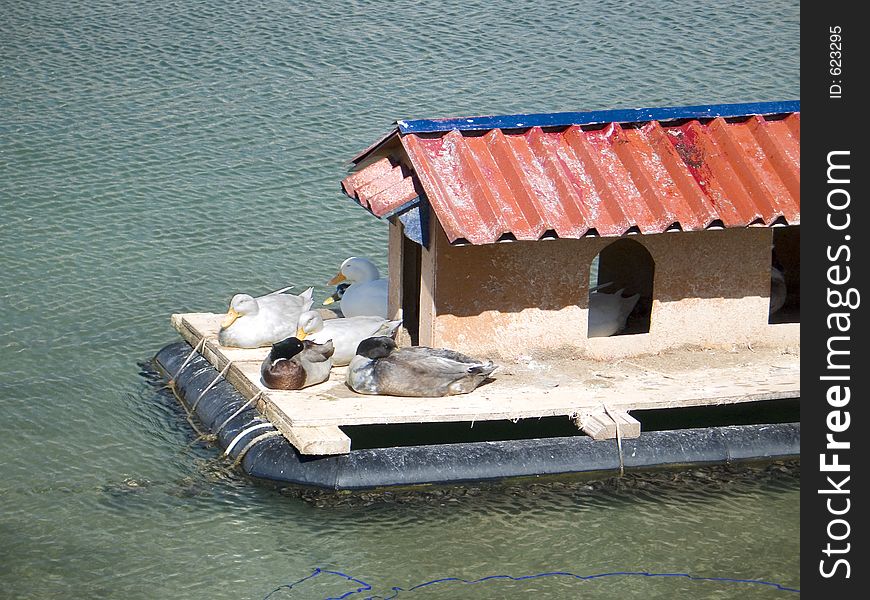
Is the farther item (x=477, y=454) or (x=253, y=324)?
(x=253, y=324)

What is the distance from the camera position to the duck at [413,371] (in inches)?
392

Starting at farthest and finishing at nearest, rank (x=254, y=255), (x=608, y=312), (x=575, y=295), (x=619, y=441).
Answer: (x=254, y=255) < (x=608, y=312) < (x=575, y=295) < (x=619, y=441)

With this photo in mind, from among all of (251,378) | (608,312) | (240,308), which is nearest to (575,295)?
(608,312)

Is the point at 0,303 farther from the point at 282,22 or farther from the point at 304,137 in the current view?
the point at 282,22

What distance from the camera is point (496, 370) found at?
33.9ft

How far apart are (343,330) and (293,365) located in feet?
2.39

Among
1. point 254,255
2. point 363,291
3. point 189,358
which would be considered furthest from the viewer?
point 254,255

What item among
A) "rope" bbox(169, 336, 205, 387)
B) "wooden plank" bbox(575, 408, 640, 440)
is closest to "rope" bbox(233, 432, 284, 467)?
"rope" bbox(169, 336, 205, 387)

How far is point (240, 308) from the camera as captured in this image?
11.0 m

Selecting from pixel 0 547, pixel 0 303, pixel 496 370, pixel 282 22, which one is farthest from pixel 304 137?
pixel 0 547

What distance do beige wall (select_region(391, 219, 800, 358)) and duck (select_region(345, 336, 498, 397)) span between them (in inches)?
18.4

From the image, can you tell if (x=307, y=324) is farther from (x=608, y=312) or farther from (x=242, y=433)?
(x=608, y=312)

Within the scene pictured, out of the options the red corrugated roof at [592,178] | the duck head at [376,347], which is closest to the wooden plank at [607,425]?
the red corrugated roof at [592,178]
